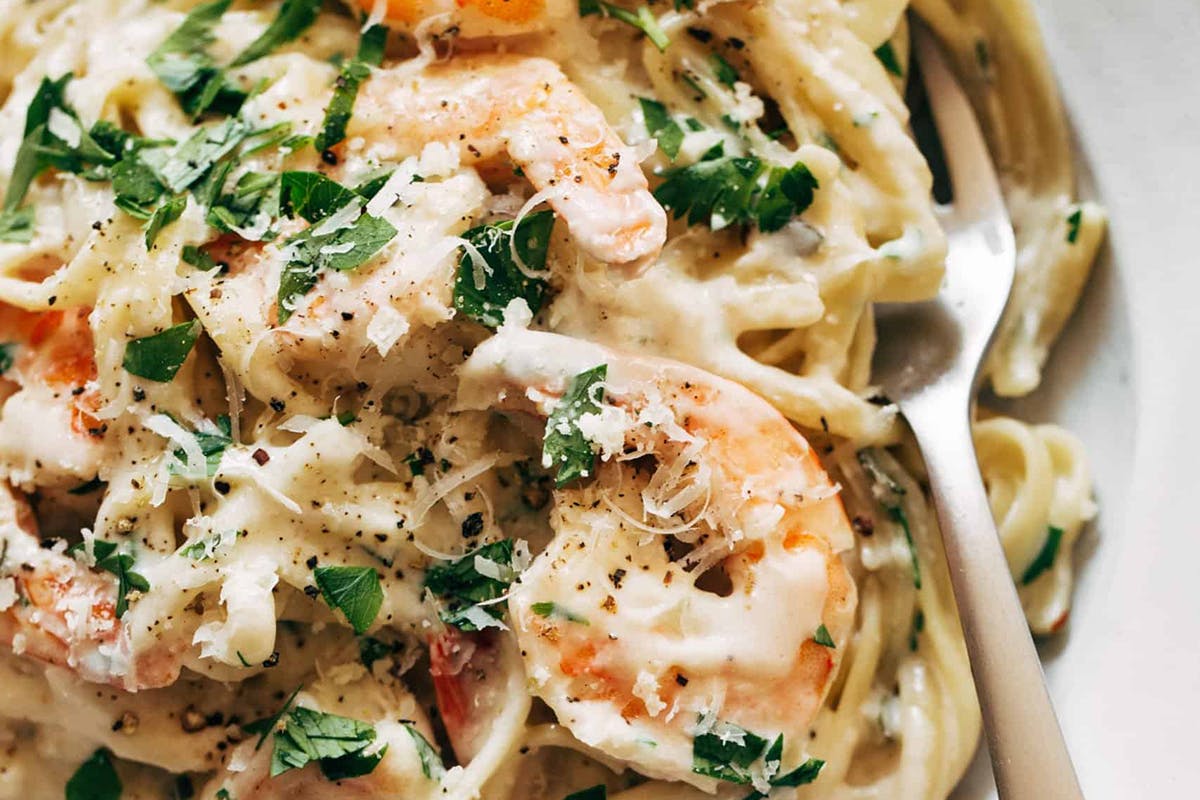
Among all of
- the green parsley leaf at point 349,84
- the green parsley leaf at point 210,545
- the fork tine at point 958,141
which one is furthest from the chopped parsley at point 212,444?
the fork tine at point 958,141

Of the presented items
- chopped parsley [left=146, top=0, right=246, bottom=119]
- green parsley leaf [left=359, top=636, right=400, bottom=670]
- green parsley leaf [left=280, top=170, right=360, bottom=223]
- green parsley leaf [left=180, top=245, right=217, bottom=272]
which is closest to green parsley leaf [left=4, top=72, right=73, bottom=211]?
chopped parsley [left=146, top=0, right=246, bottom=119]

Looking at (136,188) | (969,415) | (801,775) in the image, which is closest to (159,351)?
(136,188)

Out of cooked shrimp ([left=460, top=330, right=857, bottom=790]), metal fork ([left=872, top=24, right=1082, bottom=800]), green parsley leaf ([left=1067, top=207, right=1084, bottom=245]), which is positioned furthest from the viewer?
green parsley leaf ([left=1067, top=207, right=1084, bottom=245])

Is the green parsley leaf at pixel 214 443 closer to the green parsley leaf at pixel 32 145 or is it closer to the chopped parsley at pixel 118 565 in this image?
the chopped parsley at pixel 118 565

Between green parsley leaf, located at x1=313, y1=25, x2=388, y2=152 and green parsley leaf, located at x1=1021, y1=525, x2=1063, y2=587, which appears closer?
green parsley leaf, located at x1=313, y1=25, x2=388, y2=152

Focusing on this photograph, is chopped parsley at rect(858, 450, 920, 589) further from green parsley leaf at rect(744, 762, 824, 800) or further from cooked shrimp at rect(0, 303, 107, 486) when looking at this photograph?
cooked shrimp at rect(0, 303, 107, 486)

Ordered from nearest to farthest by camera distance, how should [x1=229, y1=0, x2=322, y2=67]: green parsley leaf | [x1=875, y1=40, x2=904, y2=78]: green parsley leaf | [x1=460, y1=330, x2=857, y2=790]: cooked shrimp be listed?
[x1=460, y1=330, x2=857, y2=790]: cooked shrimp
[x1=229, y1=0, x2=322, y2=67]: green parsley leaf
[x1=875, y1=40, x2=904, y2=78]: green parsley leaf

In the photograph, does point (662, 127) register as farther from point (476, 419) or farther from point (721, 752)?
point (721, 752)
